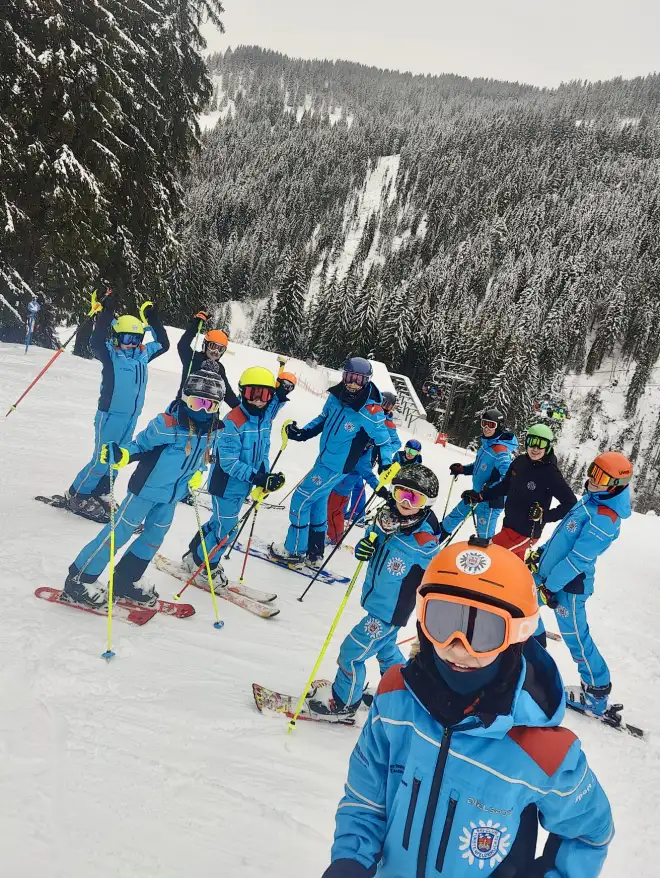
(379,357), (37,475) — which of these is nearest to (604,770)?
(37,475)

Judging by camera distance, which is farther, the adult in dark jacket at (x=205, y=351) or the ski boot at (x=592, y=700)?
the adult in dark jacket at (x=205, y=351)

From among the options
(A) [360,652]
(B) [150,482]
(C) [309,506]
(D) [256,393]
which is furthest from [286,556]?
(A) [360,652]

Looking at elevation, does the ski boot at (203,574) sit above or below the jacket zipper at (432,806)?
below

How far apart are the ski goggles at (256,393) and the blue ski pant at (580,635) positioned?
3.37 metres

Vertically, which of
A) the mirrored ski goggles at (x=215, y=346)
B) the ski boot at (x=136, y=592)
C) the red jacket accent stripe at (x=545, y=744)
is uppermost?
the mirrored ski goggles at (x=215, y=346)

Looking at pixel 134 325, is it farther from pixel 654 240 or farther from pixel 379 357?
pixel 654 240

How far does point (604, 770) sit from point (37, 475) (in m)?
7.19

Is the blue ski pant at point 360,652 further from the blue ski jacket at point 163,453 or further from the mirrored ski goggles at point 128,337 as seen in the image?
the mirrored ski goggles at point 128,337

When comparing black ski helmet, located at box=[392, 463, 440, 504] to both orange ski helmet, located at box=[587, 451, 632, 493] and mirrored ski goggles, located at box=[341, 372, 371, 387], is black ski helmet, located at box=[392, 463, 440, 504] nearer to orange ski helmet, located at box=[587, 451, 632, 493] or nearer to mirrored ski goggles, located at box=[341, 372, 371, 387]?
orange ski helmet, located at box=[587, 451, 632, 493]

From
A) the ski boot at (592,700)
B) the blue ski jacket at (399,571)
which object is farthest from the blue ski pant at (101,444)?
the ski boot at (592,700)

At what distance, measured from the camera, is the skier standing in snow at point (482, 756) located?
1.60 meters

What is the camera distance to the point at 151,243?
51.2ft

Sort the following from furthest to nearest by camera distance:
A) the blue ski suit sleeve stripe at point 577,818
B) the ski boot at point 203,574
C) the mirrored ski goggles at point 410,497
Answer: the ski boot at point 203,574 < the mirrored ski goggles at point 410,497 < the blue ski suit sleeve stripe at point 577,818

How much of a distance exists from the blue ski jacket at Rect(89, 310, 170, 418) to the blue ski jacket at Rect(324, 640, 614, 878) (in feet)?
18.0
